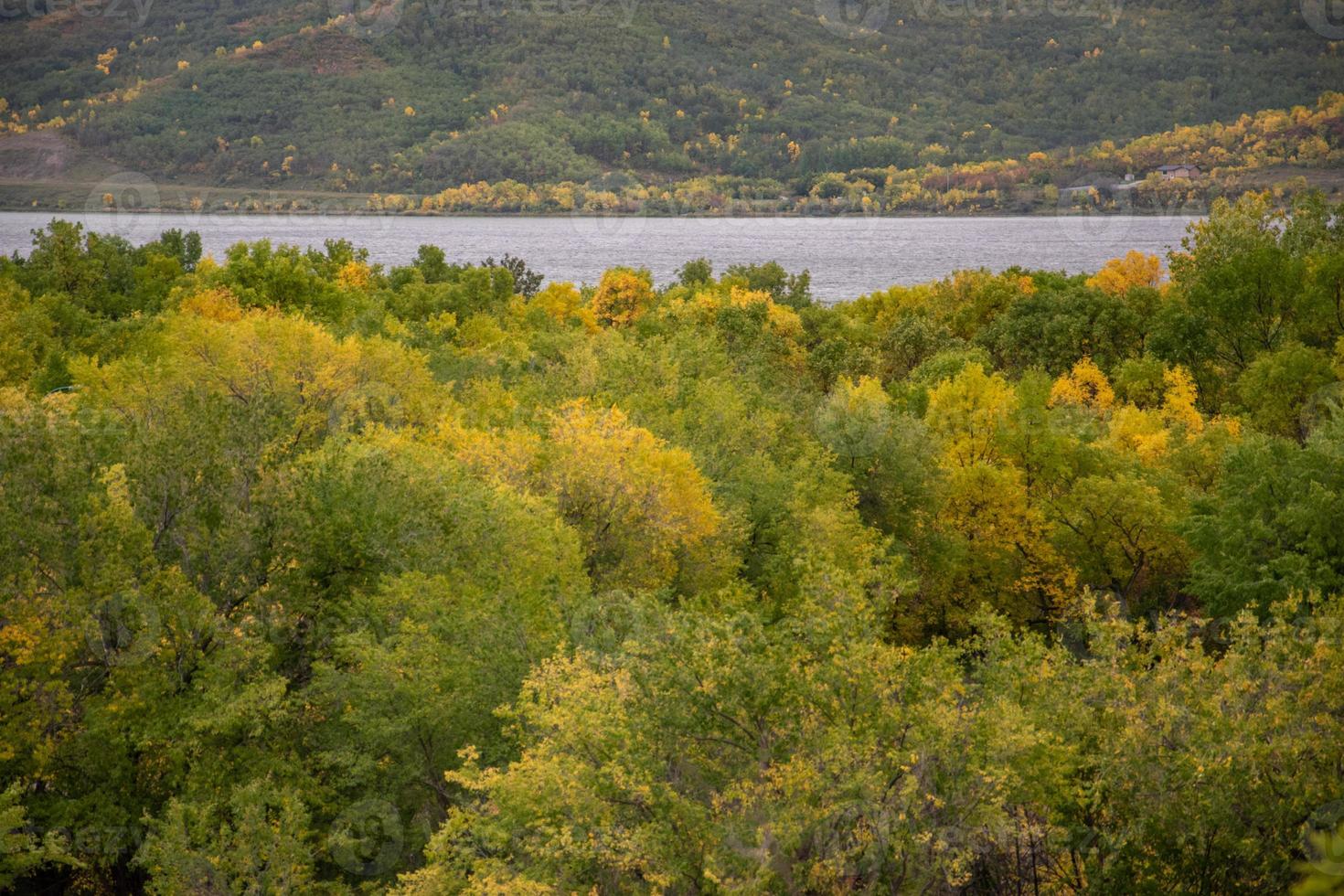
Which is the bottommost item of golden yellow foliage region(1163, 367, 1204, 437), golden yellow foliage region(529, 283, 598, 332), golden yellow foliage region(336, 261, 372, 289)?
golden yellow foliage region(1163, 367, 1204, 437)

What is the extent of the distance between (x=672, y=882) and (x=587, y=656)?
724 cm

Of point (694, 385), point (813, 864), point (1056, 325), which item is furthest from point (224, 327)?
point (1056, 325)

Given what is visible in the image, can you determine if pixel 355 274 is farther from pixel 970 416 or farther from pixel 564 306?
pixel 970 416

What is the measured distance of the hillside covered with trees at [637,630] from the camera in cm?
1966

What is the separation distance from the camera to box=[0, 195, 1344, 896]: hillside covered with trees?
64.5 ft

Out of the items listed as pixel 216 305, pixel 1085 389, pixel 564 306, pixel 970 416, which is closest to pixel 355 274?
pixel 564 306

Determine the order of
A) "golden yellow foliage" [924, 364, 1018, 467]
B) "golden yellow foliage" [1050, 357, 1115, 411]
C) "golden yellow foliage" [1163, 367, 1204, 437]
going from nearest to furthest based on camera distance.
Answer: "golden yellow foliage" [924, 364, 1018, 467], "golden yellow foliage" [1163, 367, 1204, 437], "golden yellow foliage" [1050, 357, 1115, 411]

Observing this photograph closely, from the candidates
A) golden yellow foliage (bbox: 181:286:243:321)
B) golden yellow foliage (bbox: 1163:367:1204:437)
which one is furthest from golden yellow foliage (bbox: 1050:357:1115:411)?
golden yellow foliage (bbox: 181:286:243:321)

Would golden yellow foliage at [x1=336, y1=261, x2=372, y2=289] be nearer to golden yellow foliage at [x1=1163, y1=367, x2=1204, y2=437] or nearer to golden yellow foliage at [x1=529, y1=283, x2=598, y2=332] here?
golden yellow foliage at [x1=529, y1=283, x2=598, y2=332]

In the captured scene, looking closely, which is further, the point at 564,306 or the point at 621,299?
the point at 621,299

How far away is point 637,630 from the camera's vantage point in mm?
26234

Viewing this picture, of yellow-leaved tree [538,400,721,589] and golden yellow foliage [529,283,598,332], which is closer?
yellow-leaved tree [538,400,721,589]

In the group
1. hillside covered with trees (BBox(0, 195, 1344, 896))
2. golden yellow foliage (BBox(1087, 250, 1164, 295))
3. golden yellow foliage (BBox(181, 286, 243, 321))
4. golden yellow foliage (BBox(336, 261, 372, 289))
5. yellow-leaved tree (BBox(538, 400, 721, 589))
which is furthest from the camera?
golden yellow foliage (BBox(1087, 250, 1164, 295))

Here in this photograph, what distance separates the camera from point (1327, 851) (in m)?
8.66
